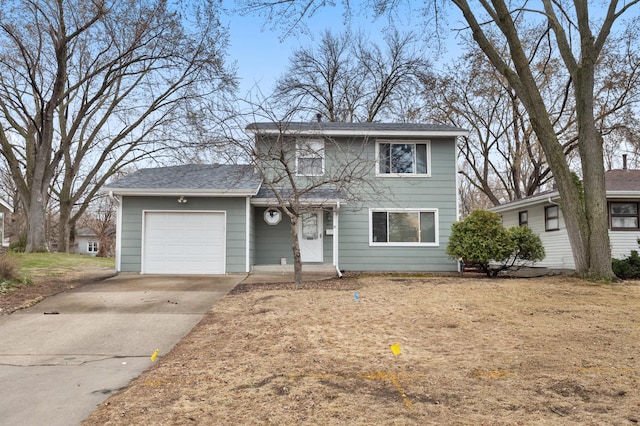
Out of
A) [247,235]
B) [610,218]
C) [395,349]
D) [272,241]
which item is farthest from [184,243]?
[610,218]

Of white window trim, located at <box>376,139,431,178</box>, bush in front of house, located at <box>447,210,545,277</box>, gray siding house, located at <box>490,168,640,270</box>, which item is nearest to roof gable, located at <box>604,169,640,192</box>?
gray siding house, located at <box>490,168,640,270</box>

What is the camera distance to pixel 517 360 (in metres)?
4.60

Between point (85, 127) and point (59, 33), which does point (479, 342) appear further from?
point (85, 127)

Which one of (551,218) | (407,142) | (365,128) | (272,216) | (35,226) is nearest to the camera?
(272,216)

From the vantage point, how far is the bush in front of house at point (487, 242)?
42.2ft

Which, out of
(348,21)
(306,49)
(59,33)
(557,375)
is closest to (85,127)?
(59,33)

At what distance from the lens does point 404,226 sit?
14625 millimetres

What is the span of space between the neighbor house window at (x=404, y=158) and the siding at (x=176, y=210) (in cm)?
482

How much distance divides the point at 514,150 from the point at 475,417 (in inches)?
1007

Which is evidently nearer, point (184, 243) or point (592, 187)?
point (592, 187)

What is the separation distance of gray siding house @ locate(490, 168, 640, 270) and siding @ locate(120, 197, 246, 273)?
9.50m

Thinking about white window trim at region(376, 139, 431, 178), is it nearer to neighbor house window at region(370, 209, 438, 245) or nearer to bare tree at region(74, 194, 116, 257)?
neighbor house window at region(370, 209, 438, 245)

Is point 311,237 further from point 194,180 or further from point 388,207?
point 194,180

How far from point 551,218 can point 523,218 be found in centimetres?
255
